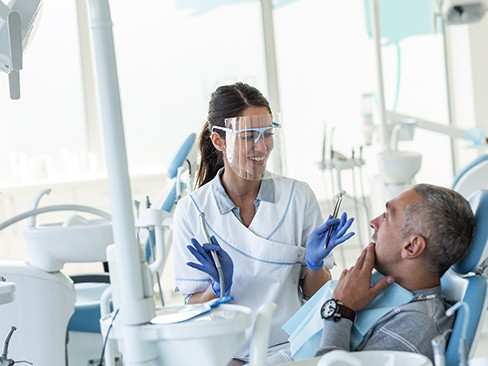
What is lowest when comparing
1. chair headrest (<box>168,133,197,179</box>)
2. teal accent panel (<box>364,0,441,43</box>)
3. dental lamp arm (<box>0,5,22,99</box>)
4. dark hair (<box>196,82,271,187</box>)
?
chair headrest (<box>168,133,197,179</box>)

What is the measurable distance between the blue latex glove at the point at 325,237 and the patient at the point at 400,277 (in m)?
0.12

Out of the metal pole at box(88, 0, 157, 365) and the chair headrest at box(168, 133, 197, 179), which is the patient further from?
the chair headrest at box(168, 133, 197, 179)

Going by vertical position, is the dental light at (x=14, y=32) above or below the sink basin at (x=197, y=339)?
above

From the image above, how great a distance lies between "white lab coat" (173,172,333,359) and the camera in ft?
6.77

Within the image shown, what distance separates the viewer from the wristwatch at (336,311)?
1729mm

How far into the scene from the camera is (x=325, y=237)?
6.43 feet

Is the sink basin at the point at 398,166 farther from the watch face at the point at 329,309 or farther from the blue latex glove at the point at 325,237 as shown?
the watch face at the point at 329,309

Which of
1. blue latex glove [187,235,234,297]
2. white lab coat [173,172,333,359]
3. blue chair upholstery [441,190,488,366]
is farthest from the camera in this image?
white lab coat [173,172,333,359]

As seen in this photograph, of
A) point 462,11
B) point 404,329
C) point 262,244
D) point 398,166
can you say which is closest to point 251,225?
point 262,244

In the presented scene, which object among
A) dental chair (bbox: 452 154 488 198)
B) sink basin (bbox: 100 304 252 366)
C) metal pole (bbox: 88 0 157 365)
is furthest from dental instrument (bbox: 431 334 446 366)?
dental chair (bbox: 452 154 488 198)

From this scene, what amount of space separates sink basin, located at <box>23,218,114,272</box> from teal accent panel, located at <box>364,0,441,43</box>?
4047 millimetres

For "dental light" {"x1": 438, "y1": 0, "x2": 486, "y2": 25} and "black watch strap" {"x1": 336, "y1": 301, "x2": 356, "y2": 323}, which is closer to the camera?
"black watch strap" {"x1": 336, "y1": 301, "x2": 356, "y2": 323}

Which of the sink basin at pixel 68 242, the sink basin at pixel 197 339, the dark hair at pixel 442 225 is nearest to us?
the sink basin at pixel 197 339

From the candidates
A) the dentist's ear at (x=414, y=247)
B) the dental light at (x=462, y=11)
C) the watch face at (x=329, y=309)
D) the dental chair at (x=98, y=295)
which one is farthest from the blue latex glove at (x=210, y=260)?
the dental light at (x=462, y=11)
